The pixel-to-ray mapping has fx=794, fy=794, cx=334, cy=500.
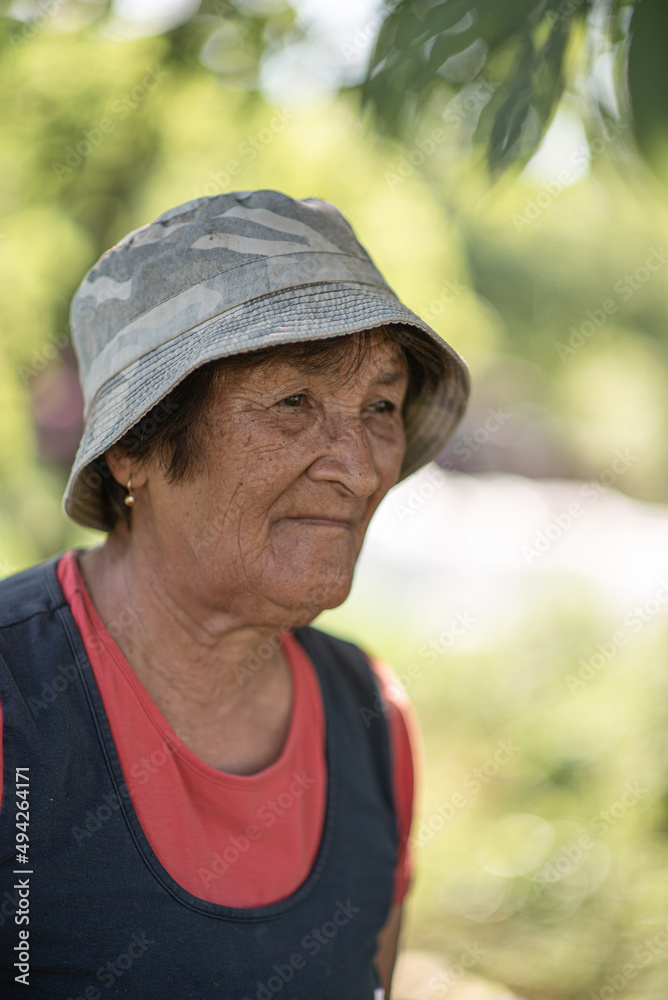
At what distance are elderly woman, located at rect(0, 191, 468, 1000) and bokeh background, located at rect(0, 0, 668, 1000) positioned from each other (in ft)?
1.24

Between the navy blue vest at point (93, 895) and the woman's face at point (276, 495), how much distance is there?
301 millimetres

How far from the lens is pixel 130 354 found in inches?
61.1

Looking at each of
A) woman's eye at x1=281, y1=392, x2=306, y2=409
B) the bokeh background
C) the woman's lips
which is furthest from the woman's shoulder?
the bokeh background

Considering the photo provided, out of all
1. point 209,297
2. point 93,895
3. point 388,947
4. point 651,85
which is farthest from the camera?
point 388,947

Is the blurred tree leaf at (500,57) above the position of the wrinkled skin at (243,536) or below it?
above

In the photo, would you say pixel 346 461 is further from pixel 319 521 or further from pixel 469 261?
pixel 469 261

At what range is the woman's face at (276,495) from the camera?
1.55 metres

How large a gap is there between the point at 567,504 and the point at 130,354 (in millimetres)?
9245

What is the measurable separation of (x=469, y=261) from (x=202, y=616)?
3.17 m

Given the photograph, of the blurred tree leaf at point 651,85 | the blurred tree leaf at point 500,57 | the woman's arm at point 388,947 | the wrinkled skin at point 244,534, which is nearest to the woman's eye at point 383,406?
the wrinkled skin at point 244,534

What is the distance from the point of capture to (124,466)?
5.50 ft

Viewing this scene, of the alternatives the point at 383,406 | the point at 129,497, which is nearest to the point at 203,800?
the point at 129,497

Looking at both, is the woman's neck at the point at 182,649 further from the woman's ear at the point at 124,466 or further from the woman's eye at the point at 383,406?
the woman's eye at the point at 383,406

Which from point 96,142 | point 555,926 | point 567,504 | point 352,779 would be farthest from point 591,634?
point 567,504
